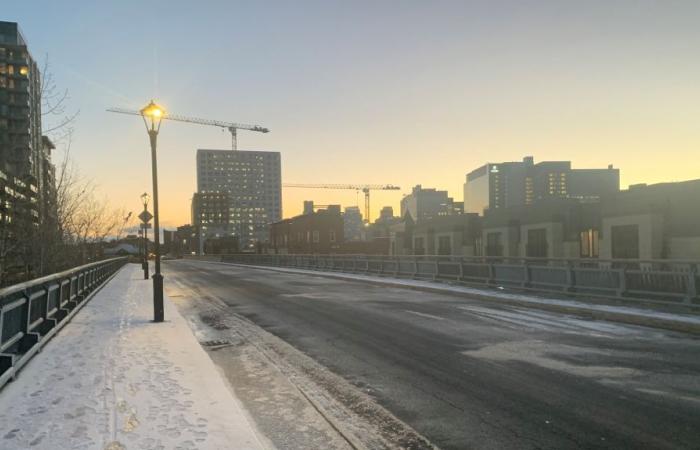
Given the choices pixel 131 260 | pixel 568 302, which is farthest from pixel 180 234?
pixel 568 302

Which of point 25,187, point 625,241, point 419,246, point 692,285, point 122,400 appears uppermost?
point 25,187

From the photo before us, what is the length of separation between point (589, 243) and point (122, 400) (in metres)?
29.6

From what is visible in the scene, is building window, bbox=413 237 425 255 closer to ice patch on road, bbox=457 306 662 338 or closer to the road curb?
the road curb

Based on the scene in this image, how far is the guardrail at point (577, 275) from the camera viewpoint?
13070 millimetres

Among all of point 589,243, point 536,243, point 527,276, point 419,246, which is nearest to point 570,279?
point 527,276

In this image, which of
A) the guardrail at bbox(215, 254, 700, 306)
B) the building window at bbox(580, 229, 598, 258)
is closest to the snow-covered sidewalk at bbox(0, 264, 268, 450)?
the guardrail at bbox(215, 254, 700, 306)

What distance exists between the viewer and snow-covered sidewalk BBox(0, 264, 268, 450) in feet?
15.5

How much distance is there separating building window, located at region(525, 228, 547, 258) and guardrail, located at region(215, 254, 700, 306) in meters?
10.6

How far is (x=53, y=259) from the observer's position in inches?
Answer: 695

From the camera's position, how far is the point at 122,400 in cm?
588

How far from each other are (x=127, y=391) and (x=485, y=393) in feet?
14.5

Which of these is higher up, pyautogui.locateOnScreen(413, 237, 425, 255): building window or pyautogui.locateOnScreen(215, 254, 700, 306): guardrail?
pyautogui.locateOnScreen(413, 237, 425, 255): building window

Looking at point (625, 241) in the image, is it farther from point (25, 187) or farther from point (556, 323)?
point (25, 187)

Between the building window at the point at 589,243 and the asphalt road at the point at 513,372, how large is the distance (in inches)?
706
